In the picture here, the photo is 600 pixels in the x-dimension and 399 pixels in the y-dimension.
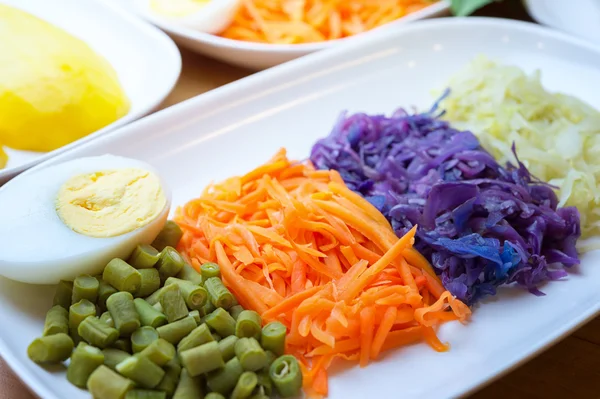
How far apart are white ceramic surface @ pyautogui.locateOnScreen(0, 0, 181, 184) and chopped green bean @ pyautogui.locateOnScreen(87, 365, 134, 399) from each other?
1154 mm

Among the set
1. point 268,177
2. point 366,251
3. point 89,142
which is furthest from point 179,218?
point 366,251

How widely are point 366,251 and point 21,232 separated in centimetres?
87

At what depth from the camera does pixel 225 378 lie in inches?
52.2

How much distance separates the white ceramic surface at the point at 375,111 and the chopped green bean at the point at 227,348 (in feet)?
0.81

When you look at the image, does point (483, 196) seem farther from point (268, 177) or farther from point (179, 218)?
point (179, 218)

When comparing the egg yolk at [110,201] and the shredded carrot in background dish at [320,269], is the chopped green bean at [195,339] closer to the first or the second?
the shredded carrot in background dish at [320,269]

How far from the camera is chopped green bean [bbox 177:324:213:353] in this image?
134 cm

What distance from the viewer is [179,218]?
72.0 inches

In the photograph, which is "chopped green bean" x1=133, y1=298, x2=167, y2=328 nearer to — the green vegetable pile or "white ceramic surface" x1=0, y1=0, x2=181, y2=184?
the green vegetable pile

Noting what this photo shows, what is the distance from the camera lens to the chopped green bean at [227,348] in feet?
4.48

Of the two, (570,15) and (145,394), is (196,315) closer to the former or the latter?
(145,394)

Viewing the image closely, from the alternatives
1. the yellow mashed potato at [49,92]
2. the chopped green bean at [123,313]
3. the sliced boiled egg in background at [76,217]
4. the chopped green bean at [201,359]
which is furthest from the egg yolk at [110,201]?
the yellow mashed potato at [49,92]

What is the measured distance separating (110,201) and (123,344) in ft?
1.40

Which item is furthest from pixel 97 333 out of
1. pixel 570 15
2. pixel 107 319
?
pixel 570 15
